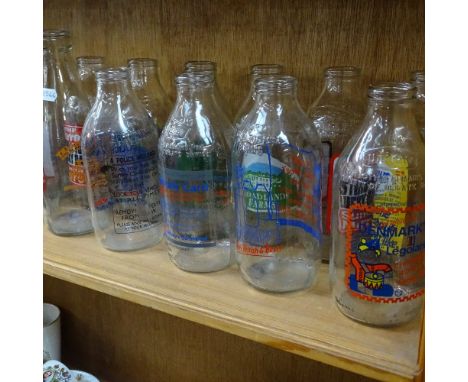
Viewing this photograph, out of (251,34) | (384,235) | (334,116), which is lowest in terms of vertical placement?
(384,235)

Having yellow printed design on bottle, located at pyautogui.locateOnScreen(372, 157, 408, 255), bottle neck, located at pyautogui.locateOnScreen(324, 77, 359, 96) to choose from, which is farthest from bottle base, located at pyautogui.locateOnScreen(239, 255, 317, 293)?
bottle neck, located at pyautogui.locateOnScreen(324, 77, 359, 96)

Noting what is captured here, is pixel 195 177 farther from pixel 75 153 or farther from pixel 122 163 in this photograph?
pixel 75 153

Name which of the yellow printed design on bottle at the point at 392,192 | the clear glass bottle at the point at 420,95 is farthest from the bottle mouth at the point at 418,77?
the yellow printed design on bottle at the point at 392,192

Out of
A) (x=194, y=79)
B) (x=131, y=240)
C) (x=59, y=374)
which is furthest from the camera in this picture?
(x=59, y=374)

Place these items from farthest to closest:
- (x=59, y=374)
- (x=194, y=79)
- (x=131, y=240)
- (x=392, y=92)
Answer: (x=59, y=374) < (x=131, y=240) < (x=194, y=79) < (x=392, y=92)

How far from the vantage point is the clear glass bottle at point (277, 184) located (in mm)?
683

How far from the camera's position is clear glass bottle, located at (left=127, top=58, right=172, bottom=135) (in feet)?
2.93

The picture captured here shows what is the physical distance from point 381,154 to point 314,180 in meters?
0.11

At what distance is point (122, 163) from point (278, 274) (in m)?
0.29

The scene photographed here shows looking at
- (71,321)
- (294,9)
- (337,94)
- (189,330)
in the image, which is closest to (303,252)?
(337,94)

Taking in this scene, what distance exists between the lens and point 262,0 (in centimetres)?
83

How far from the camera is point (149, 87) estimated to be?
90cm

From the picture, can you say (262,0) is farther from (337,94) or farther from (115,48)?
(115,48)

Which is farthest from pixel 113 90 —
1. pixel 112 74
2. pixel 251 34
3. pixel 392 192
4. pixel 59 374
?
pixel 59 374
